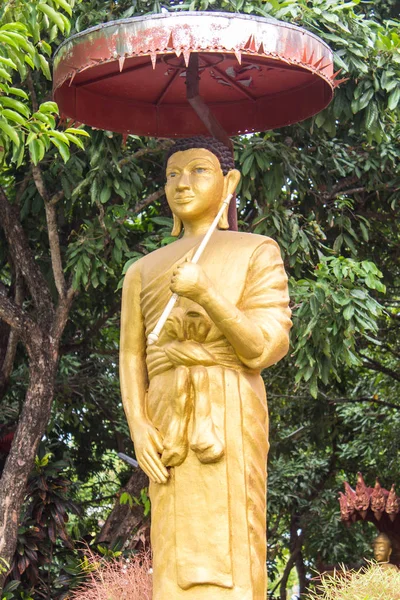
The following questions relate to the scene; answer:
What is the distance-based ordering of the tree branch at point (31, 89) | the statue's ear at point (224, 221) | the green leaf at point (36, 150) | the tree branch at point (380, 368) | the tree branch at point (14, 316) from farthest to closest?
the tree branch at point (380, 368), the tree branch at point (14, 316), the tree branch at point (31, 89), the green leaf at point (36, 150), the statue's ear at point (224, 221)

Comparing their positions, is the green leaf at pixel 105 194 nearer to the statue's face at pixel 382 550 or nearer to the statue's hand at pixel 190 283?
the statue's hand at pixel 190 283

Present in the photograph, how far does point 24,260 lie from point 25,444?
1671mm

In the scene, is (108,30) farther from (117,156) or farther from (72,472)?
(72,472)

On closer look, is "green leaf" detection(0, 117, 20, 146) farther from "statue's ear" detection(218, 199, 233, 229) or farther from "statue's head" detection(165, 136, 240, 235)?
"statue's ear" detection(218, 199, 233, 229)

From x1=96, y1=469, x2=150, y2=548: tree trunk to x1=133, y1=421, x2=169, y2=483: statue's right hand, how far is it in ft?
15.9

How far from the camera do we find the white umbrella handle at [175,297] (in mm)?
4402

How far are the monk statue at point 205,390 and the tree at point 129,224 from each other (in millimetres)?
971

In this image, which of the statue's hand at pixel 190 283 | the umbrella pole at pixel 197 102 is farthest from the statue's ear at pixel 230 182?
the statue's hand at pixel 190 283

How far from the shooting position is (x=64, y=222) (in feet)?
33.4

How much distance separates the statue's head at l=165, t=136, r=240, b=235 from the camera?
4.96 m

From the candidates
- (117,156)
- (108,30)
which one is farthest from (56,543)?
(108,30)

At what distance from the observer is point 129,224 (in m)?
9.93

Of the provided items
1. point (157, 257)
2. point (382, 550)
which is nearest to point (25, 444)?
point (157, 257)

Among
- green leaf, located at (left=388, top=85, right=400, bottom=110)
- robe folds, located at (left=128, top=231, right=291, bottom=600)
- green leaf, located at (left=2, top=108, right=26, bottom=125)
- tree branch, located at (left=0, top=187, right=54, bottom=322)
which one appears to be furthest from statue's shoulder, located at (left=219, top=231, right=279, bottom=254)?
tree branch, located at (left=0, top=187, right=54, bottom=322)
